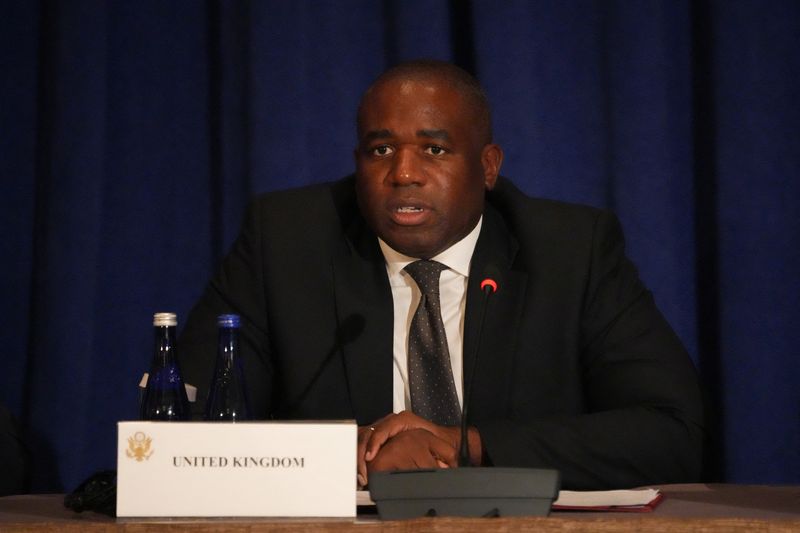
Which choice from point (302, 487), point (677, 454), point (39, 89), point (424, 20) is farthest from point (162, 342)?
point (39, 89)

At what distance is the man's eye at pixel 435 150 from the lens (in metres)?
2.31

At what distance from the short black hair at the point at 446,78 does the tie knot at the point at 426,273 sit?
1.09 feet

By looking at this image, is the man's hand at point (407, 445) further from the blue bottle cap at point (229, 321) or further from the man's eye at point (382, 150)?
the man's eye at point (382, 150)

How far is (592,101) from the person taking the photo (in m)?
3.01

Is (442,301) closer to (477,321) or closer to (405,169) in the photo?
(477,321)

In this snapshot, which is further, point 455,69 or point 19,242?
point 19,242

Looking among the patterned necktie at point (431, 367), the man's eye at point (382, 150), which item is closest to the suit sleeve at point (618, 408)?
the patterned necktie at point (431, 367)

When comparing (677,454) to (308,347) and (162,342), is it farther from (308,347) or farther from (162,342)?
(162,342)

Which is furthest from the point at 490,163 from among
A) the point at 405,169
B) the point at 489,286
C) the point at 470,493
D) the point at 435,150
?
the point at 470,493

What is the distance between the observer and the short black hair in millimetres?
2330

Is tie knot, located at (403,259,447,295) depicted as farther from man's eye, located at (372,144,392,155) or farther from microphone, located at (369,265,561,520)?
microphone, located at (369,265,561,520)

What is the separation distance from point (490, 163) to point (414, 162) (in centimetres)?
32

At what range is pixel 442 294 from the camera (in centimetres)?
239

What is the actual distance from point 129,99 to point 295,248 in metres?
1.11
